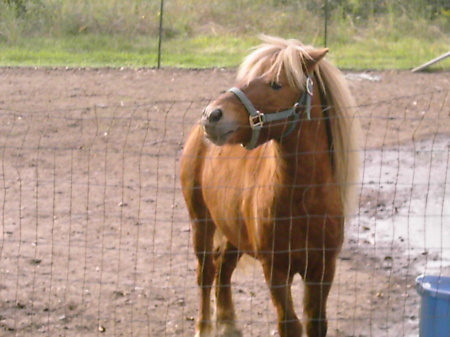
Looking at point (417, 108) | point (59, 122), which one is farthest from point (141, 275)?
point (417, 108)

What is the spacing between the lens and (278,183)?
3.99 meters

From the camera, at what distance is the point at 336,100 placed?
4.12 m

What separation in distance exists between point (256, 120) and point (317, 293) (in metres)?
1.08

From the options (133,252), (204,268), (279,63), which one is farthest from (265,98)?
(133,252)

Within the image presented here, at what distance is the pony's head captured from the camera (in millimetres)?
3588

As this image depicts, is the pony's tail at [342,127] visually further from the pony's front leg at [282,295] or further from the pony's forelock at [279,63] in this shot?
the pony's front leg at [282,295]

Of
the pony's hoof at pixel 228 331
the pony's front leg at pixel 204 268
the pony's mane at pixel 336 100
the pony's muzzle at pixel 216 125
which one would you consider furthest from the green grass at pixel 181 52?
the pony's muzzle at pixel 216 125

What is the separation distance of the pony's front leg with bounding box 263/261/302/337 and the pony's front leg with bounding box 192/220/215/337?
997 millimetres

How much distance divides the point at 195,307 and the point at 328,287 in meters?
1.51

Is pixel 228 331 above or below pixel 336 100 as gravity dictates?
below

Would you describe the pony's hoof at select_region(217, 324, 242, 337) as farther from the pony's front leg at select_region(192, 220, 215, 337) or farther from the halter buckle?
the halter buckle

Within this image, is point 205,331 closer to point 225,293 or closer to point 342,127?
point 225,293

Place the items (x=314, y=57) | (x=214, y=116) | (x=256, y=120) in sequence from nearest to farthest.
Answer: (x=214, y=116) → (x=256, y=120) → (x=314, y=57)

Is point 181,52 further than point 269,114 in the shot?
Yes
